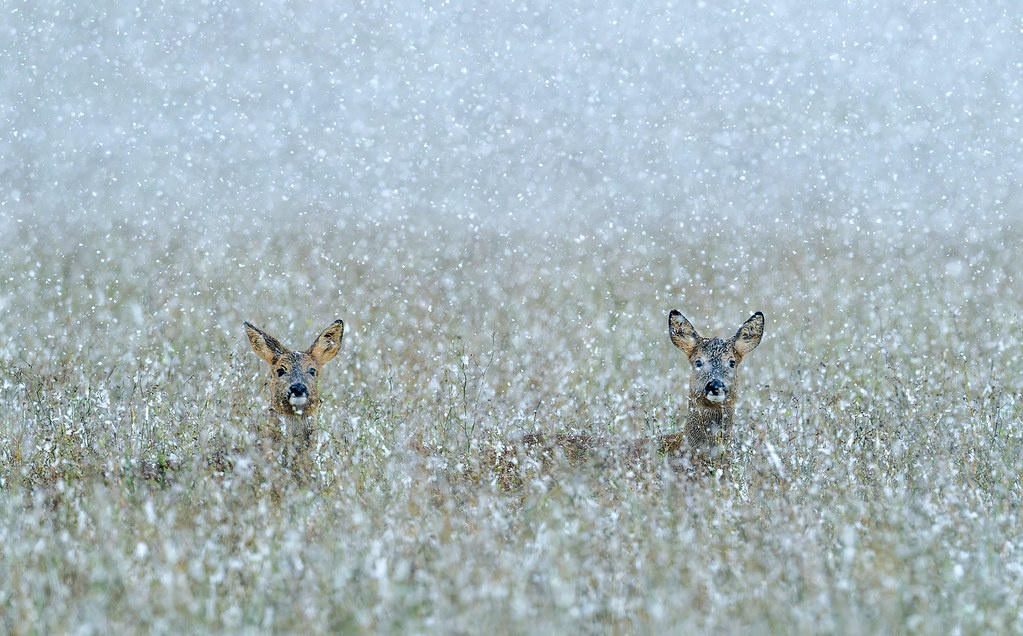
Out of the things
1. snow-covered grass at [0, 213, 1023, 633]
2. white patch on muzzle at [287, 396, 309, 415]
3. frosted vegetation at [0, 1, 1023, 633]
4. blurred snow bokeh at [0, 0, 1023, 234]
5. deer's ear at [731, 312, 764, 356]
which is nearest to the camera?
snow-covered grass at [0, 213, 1023, 633]

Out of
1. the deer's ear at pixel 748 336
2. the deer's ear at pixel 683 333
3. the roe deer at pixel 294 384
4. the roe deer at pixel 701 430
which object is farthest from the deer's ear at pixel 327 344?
the deer's ear at pixel 748 336

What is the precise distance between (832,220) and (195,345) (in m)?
7.45

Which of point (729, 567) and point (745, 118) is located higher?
point (745, 118)

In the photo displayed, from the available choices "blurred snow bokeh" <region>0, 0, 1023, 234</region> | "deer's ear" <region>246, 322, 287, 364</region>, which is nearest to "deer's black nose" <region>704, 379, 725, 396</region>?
"deer's ear" <region>246, 322, 287, 364</region>

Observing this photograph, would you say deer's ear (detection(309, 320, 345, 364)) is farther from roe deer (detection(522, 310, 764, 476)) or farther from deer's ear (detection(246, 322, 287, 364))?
roe deer (detection(522, 310, 764, 476))

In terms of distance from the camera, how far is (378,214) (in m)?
13.9

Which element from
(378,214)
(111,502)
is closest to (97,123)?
(378,214)

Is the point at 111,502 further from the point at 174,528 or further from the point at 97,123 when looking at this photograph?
the point at 97,123

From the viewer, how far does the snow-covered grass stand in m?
4.05

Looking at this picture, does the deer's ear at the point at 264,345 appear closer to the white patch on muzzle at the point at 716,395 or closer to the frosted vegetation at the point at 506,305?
the frosted vegetation at the point at 506,305

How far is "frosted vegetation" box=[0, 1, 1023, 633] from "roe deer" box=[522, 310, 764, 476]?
6.9 inches

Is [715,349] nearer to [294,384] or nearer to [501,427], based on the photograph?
[501,427]

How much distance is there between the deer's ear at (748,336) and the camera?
7.27m

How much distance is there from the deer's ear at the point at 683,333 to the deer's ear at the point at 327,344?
6.76 feet
